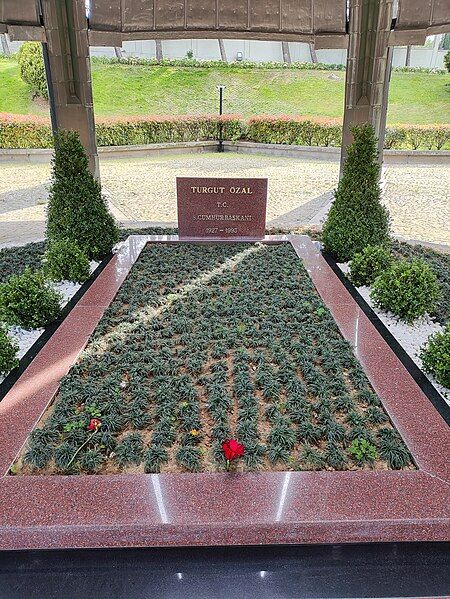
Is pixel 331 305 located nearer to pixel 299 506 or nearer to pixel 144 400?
pixel 144 400

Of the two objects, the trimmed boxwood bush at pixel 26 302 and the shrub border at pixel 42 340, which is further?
the trimmed boxwood bush at pixel 26 302

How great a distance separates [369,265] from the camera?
20.3 feet

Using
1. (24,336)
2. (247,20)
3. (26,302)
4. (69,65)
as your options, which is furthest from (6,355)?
(247,20)

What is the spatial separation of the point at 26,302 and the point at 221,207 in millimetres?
3602

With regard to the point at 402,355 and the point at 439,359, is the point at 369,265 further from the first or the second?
the point at 439,359

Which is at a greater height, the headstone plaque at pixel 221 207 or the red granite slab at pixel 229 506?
the headstone plaque at pixel 221 207

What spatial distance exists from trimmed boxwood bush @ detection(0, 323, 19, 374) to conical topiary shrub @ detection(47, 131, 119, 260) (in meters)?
2.65

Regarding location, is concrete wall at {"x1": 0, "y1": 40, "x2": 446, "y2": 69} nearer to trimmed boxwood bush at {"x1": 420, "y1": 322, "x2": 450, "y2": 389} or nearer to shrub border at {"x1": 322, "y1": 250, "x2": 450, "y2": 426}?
shrub border at {"x1": 322, "y1": 250, "x2": 450, "y2": 426}

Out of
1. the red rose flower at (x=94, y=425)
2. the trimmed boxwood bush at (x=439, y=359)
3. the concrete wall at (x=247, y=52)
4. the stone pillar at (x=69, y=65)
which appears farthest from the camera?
the concrete wall at (x=247, y=52)

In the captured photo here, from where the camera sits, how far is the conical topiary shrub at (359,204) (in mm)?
6836

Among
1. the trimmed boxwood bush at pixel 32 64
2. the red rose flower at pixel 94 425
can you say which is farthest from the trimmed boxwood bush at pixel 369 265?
the trimmed boxwood bush at pixel 32 64

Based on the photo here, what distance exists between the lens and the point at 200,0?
8516 mm

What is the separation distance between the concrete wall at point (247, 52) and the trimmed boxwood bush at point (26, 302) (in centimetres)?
3491

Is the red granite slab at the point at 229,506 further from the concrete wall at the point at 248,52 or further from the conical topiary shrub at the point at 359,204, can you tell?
the concrete wall at the point at 248,52
